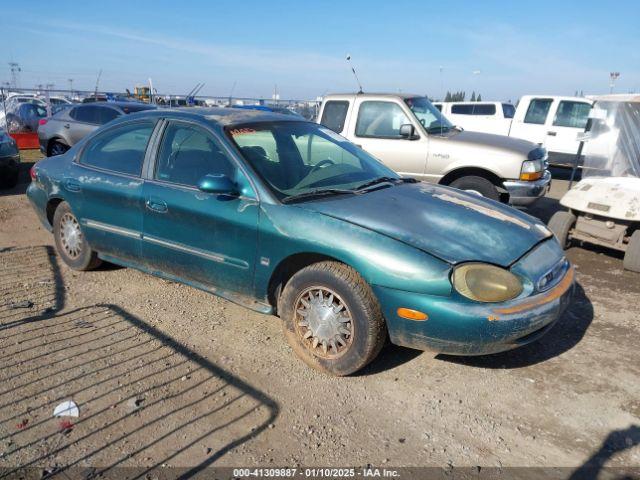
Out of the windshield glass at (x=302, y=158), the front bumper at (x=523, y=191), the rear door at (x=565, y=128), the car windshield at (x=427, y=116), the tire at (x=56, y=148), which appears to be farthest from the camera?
the rear door at (x=565, y=128)

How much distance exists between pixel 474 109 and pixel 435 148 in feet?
36.5

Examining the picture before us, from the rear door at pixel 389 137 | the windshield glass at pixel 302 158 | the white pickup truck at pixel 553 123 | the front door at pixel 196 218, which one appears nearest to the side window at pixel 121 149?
the front door at pixel 196 218

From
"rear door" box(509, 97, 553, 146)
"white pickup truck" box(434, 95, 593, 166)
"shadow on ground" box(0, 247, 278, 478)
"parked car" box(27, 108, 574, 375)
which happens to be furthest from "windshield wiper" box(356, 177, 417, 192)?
"rear door" box(509, 97, 553, 146)

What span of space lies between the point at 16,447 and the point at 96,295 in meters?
2.06

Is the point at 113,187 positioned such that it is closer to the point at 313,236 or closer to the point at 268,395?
the point at 313,236

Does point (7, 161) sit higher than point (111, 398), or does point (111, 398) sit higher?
point (7, 161)

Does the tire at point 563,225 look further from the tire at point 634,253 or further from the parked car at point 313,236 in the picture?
the parked car at point 313,236

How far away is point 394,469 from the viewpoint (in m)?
2.54

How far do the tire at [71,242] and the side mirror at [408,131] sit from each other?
170 inches

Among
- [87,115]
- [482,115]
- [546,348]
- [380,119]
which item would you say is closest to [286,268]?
[546,348]

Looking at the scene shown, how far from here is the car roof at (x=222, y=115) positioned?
13.1ft

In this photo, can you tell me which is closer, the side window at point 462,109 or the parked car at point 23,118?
the parked car at point 23,118

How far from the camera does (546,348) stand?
3770 millimetres

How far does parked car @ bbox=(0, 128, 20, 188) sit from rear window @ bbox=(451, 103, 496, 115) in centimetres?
1346
